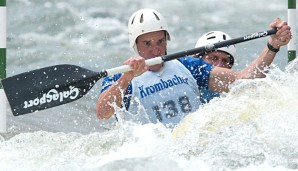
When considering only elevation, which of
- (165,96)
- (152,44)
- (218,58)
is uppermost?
(152,44)

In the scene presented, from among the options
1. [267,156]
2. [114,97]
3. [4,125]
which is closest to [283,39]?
[114,97]

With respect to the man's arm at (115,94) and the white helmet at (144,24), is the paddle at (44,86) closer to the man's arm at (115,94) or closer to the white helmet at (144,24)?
the man's arm at (115,94)

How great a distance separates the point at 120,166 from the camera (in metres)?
3.75

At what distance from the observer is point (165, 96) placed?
5.07 m

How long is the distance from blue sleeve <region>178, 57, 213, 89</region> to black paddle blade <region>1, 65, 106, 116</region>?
1.95 ft

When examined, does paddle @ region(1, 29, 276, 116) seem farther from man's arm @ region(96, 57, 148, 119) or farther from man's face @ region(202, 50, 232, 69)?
man's face @ region(202, 50, 232, 69)

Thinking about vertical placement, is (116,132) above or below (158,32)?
below

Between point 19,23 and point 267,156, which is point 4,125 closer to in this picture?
point 267,156

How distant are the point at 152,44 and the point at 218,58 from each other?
993mm

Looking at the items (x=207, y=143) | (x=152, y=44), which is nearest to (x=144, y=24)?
(x=152, y=44)

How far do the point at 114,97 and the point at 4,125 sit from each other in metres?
1.46

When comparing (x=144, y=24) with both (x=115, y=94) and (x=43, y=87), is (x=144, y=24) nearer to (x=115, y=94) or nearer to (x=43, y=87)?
(x=115, y=94)

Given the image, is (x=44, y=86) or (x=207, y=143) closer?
(x=207, y=143)

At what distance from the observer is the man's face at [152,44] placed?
5004mm
